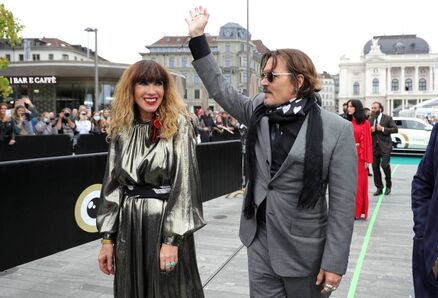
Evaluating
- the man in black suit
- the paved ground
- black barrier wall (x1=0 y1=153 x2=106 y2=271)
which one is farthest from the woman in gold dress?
the man in black suit

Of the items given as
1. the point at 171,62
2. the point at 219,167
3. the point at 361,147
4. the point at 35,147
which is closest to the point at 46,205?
the point at 219,167

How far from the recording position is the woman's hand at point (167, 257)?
2375mm

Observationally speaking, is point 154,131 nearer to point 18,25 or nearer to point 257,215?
point 257,215

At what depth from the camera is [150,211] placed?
2459 mm

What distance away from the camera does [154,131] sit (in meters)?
2.51

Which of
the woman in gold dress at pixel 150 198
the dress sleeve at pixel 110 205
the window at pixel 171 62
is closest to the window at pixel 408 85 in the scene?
the window at pixel 171 62

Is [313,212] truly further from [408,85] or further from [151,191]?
[408,85]

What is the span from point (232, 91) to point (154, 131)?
0.52m

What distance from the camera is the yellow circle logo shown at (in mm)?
5297

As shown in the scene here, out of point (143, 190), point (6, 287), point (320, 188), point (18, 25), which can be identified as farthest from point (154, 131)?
point (18, 25)

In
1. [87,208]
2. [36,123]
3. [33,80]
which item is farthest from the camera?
[33,80]

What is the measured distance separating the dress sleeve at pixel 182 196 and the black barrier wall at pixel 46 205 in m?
2.56

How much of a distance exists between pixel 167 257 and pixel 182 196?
318 mm

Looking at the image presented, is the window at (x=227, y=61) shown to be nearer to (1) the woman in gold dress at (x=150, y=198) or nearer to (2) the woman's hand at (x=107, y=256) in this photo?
(1) the woman in gold dress at (x=150, y=198)
